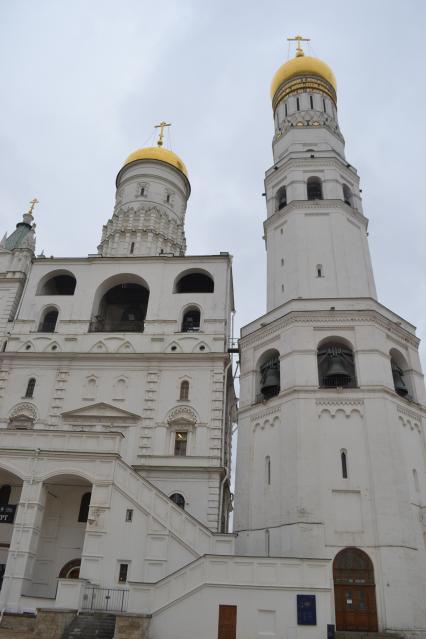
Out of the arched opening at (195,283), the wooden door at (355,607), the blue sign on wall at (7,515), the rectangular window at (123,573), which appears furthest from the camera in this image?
the arched opening at (195,283)

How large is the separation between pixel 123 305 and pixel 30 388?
863 cm

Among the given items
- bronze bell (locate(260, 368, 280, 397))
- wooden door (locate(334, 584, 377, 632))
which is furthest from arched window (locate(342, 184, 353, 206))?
wooden door (locate(334, 584, 377, 632))

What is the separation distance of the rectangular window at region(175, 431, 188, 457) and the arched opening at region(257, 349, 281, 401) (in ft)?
14.3

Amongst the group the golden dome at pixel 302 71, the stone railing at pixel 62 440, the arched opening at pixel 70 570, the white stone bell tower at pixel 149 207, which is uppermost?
the golden dome at pixel 302 71

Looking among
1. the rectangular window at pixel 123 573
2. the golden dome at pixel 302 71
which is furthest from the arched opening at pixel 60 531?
the golden dome at pixel 302 71

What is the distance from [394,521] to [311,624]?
5.63 m

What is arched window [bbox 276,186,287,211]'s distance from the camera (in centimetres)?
3397

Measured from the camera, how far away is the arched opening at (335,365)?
81.6ft

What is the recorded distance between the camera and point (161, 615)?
1788 centimetres

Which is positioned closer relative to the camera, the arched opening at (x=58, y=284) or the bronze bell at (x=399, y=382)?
the bronze bell at (x=399, y=382)

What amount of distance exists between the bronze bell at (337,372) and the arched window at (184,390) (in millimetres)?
7572

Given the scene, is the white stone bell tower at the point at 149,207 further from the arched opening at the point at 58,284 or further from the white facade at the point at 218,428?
the arched opening at the point at 58,284

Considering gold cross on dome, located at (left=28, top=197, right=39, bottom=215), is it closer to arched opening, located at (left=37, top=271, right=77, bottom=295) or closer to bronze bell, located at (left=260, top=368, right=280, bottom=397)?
arched opening, located at (left=37, top=271, right=77, bottom=295)

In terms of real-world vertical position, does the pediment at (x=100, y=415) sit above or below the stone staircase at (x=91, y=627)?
above
